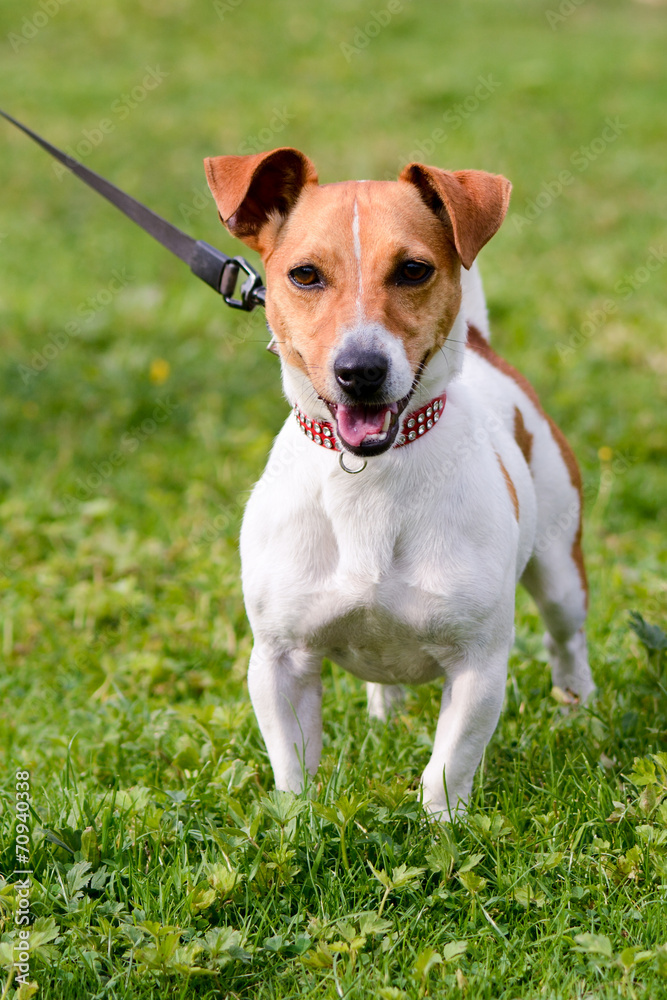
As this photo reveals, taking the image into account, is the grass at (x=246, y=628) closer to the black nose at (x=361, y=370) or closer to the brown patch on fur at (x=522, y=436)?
the brown patch on fur at (x=522, y=436)

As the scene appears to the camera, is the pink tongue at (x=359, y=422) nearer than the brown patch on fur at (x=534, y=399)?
Yes

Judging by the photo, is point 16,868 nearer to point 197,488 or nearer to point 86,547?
point 86,547

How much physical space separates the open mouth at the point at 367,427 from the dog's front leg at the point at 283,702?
0.73 m

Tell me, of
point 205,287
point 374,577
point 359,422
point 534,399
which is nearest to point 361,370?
point 359,422

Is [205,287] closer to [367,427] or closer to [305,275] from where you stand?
[305,275]

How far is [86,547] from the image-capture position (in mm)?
5121

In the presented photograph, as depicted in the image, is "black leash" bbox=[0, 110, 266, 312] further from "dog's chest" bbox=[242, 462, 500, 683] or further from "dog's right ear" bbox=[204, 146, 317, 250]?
"dog's chest" bbox=[242, 462, 500, 683]

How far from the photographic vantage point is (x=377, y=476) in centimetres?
293

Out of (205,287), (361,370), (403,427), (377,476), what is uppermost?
(361,370)

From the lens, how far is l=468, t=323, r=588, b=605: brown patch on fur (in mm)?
3812

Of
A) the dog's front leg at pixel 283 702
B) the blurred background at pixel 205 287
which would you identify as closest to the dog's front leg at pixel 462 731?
the dog's front leg at pixel 283 702

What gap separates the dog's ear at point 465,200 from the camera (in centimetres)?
282

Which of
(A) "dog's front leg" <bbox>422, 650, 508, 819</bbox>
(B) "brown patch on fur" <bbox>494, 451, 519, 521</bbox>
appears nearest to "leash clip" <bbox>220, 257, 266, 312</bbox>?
(B) "brown patch on fur" <bbox>494, 451, 519, 521</bbox>

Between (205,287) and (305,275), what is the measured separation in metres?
5.84
